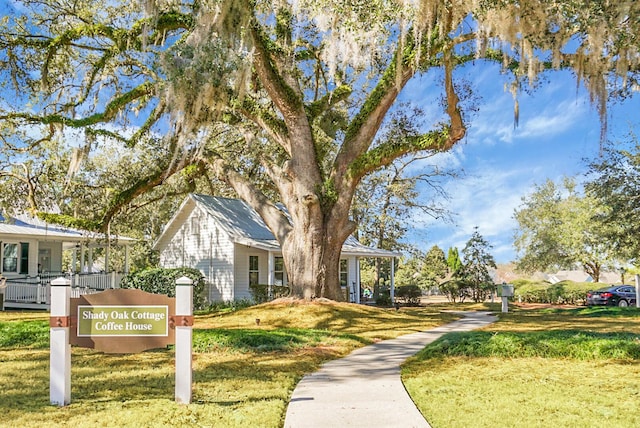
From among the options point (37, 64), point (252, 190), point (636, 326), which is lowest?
point (636, 326)

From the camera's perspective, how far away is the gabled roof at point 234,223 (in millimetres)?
22797

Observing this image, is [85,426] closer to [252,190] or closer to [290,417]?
[290,417]

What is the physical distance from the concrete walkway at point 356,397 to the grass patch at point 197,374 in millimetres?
231

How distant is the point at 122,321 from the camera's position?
21.2 feet

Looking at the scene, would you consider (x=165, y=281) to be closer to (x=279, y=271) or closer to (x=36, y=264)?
(x=279, y=271)

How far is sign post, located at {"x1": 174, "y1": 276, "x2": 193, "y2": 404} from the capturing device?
6207mm

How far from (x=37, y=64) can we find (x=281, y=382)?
45.1ft

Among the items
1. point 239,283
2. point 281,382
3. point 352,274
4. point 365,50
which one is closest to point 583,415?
point 281,382

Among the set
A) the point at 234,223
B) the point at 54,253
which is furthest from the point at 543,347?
the point at 54,253

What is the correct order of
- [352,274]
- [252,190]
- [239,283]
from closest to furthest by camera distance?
[252,190] < [239,283] < [352,274]

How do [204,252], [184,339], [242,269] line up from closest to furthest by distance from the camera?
[184,339], [242,269], [204,252]

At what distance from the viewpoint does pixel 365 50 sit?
12562mm

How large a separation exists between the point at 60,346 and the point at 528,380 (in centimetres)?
566

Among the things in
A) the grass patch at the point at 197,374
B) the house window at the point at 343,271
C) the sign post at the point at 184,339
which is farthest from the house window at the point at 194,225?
the sign post at the point at 184,339
